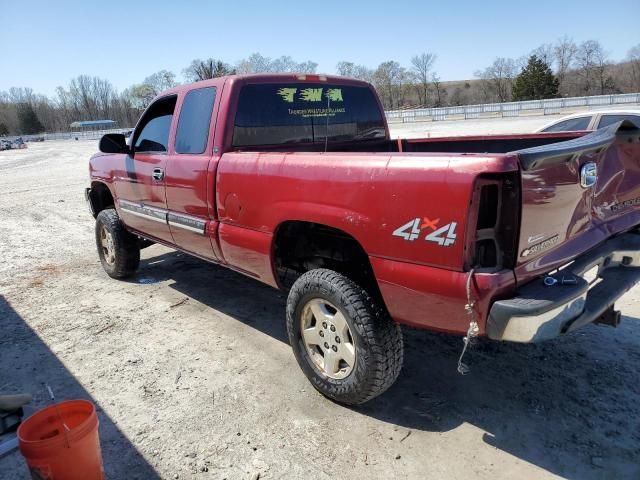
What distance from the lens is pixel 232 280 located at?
547cm

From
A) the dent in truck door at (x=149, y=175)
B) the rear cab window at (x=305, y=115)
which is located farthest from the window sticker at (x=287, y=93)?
the dent in truck door at (x=149, y=175)

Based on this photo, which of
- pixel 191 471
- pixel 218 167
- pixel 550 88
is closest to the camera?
pixel 191 471

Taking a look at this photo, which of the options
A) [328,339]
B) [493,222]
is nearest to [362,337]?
[328,339]

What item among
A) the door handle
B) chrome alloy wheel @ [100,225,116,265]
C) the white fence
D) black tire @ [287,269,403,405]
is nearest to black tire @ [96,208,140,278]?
chrome alloy wheel @ [100,225,116,265]

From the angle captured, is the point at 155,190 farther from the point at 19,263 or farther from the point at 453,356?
the point at 19,263

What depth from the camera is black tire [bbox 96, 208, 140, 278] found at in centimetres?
543

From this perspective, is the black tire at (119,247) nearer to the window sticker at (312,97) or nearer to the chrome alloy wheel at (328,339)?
the window sticker at (312,97)

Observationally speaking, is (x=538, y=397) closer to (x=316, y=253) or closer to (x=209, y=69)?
(x=316, y=253)

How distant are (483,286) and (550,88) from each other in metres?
51.9

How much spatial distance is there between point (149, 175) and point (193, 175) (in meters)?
0.94

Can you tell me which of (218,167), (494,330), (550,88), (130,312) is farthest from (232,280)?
(550,88)

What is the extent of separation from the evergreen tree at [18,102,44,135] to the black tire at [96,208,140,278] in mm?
115078

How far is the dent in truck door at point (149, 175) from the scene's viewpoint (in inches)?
172

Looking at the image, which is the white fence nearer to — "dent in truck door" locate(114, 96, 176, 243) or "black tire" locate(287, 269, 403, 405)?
"dent in truck door" locate(114, 96, 176, 243)
